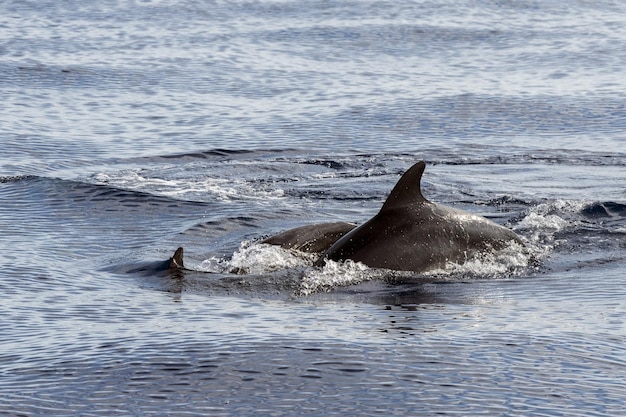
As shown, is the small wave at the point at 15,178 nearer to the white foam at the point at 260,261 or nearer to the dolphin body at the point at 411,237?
the white foam at the point at 260,261

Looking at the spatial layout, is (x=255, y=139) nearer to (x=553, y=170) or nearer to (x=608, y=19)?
(x=553, y=170)

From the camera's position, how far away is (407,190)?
34.8ft

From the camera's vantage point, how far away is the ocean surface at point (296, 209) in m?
8.12

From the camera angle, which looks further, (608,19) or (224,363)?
(608,19)

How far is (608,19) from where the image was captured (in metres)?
31.7

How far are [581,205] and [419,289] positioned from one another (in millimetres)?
3982

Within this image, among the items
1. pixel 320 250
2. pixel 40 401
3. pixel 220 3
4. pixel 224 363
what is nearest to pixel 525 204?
pixel 320 250

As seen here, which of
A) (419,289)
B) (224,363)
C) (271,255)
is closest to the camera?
(224,363)

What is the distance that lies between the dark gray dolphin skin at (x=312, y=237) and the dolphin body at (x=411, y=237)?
0.92ft

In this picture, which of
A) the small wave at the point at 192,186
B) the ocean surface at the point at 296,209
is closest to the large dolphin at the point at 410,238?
the ocean surface at the point at 296,209

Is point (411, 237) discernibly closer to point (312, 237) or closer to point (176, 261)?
point (312, 237)

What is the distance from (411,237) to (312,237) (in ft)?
3.39

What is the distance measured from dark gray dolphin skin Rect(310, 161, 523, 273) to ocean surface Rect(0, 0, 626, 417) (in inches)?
6.2

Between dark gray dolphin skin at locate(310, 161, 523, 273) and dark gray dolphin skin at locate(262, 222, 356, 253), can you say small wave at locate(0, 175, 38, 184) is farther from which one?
dark gray dolphin skin at locate(310, 161, 523, 273)
